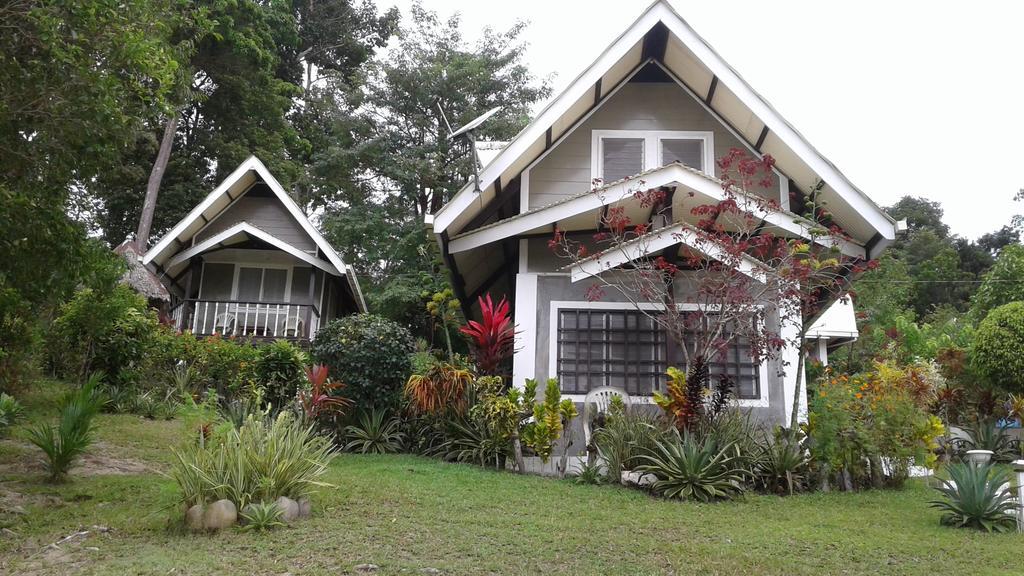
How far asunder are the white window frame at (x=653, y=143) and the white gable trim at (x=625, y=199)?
134 centimetres

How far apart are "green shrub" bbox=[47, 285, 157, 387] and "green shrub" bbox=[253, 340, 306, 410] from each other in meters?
2.32

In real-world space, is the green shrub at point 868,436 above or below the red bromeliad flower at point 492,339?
below

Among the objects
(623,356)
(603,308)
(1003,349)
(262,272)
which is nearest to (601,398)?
(623,356)

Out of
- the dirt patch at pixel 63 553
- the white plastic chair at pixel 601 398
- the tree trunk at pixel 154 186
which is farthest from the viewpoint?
the tree trunk at pixel 154 186

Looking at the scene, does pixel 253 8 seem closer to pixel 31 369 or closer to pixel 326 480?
pixel 31 369

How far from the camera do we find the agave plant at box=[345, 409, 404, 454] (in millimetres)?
11055

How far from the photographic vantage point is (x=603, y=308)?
37.3ft

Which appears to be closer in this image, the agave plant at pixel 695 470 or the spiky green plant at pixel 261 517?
the spiky green plant at pixel 261 517

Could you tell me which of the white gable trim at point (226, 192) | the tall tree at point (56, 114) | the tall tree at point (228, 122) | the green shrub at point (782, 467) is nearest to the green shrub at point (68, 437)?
Result: the tall tree at point (56, 114)

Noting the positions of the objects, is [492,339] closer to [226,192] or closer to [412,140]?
[226,192]

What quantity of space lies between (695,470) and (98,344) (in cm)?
1058

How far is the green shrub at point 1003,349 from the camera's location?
14102 millimetres

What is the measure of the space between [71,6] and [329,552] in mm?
5087

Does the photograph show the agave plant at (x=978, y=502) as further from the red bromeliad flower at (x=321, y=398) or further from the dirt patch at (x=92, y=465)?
the dirt patch at (x=92, y=465)
